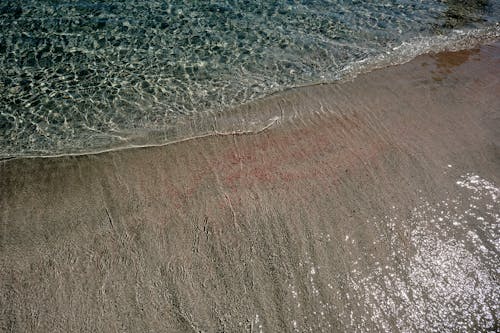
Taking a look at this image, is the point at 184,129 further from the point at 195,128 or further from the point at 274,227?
the point at 274,227

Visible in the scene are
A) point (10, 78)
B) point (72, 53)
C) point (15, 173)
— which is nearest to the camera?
point (15, 173)

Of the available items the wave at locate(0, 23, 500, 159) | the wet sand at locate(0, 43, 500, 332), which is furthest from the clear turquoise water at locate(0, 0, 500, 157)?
the wet sand at locate(0, 43, 500, 332)

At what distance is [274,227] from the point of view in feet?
13.4

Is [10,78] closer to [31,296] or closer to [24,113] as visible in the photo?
[24,113]

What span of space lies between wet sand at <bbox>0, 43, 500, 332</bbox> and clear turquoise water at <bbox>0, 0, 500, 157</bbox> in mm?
651

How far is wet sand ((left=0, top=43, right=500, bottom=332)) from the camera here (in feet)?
11.3

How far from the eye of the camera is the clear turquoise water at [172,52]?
5574 millimetres

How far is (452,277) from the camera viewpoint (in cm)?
365

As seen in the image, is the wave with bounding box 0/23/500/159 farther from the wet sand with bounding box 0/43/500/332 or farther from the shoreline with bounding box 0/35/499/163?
the wet sand with bounding box 0/43/500/332

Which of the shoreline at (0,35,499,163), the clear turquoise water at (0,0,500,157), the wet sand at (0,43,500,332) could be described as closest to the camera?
the wet sand at (0,43,500,332)

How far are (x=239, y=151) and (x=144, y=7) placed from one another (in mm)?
4703

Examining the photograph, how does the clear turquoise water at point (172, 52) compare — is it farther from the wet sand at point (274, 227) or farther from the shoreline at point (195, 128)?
the wet sand at point (274, 227)

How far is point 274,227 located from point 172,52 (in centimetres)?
412

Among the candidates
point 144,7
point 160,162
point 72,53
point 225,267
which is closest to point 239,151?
point 160,162
